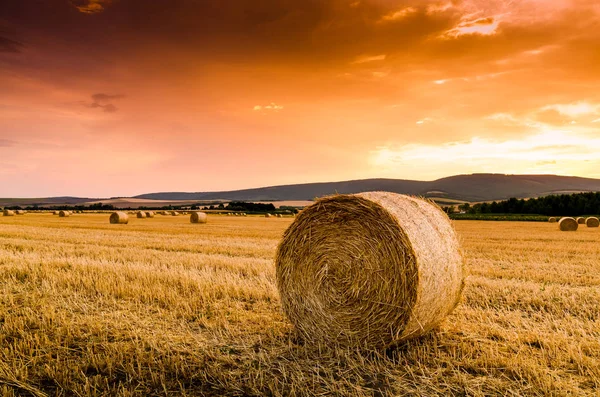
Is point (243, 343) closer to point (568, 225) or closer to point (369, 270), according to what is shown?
point (369, 270)

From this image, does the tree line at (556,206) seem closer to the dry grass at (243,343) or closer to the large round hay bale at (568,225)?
the large round hay bale at (568,225)

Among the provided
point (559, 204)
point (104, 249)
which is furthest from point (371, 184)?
point (104, 249)

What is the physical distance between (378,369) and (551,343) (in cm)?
213

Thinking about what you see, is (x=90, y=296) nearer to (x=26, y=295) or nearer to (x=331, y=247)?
(x=26, y=295)

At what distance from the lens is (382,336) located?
219 inches

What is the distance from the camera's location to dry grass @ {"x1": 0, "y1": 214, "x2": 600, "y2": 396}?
4512 mm

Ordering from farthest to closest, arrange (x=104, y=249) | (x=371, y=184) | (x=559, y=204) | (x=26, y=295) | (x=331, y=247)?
(x=371, y=184), (x=559, y=204), (x=104, y=249), (x=26, y=295), (x=331, y=247)

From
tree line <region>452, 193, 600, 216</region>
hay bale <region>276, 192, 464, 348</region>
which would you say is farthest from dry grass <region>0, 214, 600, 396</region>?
tree line <region>452, 193, 600, 216</region>

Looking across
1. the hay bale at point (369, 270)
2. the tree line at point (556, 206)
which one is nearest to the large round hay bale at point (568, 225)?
the tree line at point (556, 206)

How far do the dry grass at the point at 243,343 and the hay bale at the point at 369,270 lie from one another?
30 cm

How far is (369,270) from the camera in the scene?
5.79 metres

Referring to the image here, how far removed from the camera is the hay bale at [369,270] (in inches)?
218

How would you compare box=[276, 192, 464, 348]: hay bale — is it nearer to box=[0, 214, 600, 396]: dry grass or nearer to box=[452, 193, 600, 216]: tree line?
box=[0, 214, 600, 396]: dry grass

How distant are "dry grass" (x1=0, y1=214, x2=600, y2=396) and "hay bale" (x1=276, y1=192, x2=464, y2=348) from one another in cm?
30
